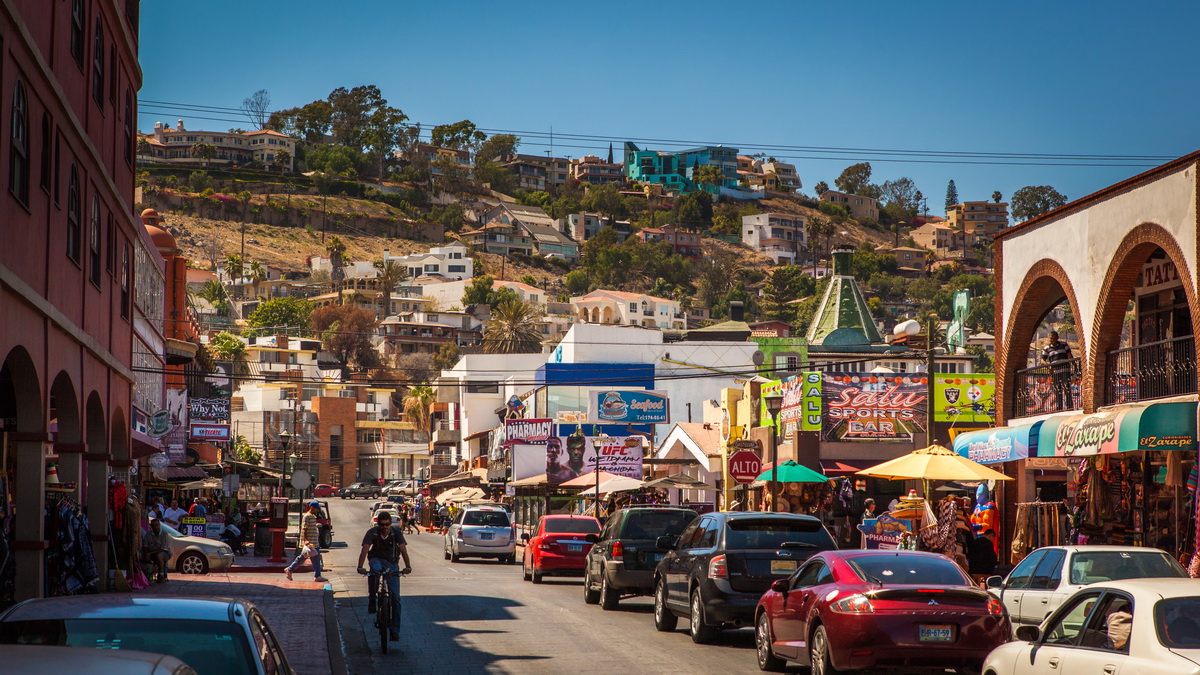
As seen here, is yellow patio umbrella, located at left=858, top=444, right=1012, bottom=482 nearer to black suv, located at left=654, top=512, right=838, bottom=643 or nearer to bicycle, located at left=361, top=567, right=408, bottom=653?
black suv, located at left=654, top=512, right=838, bottom=643

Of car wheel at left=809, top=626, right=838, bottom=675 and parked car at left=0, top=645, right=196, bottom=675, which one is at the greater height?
parked car at left=0, top=645, right=196, bottom=675

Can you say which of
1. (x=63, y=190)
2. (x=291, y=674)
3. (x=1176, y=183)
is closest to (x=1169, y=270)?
(x=1176, y=183)

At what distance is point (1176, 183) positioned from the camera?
21438mm

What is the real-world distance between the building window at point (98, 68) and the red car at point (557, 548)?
13135 millimetres

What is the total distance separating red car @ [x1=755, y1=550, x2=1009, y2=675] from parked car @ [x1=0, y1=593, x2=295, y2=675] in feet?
21.0

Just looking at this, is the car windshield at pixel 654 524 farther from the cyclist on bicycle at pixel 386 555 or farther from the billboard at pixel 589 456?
the billboard at pixel 589 456

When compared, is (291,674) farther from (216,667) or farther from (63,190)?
(63,190)

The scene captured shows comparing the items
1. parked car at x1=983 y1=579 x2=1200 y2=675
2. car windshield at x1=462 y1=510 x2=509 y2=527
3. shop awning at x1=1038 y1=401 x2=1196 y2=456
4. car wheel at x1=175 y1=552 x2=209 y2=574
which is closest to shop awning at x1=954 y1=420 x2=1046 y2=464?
shop awning at x1=1038 y1=401 x2=1196 y2=456

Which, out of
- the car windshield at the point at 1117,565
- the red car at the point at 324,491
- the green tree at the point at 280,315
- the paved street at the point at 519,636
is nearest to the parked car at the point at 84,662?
the paved street at the point at 519,636

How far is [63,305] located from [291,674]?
11648 mm

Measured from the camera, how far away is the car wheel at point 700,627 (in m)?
17.0

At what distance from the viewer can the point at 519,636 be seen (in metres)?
18.0

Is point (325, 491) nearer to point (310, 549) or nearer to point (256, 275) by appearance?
point (256, 275)

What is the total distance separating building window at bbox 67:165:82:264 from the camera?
19125 millimetres
